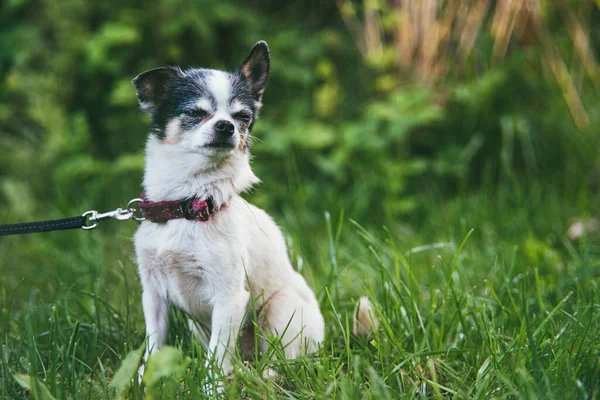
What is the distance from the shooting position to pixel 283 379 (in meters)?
2.18

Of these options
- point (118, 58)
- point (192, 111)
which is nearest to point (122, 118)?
point (118, 58)

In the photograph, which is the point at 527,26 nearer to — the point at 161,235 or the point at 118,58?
the point at 118,58

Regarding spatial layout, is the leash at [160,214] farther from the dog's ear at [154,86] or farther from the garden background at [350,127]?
the garden background at [350,127]

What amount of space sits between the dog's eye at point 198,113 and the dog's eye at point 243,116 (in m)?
0.13

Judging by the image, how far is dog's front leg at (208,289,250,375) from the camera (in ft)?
7.23

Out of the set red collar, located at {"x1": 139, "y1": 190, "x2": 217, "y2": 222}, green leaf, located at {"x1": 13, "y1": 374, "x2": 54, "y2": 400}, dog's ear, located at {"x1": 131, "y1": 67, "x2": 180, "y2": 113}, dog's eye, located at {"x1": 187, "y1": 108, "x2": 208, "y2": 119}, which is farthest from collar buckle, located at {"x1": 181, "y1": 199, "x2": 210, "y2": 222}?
green leaf, located at {"x1": 13, "y1": 374, "x2": 54, "y2": 400}

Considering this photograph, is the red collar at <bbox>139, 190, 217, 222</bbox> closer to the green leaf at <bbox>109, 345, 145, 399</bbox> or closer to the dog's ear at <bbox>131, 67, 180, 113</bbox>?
the dog's ear at <bbox>131, 67, 180, 113</bbox>

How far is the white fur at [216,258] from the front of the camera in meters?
2.23

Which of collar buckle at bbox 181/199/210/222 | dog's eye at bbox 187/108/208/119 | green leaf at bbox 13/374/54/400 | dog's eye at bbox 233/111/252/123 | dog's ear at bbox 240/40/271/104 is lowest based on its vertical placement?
green leaf at bbox 13/374/54/400

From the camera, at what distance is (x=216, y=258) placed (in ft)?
7.30

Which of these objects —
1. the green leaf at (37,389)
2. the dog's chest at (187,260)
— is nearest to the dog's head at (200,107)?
the dog's chest at (187,260)

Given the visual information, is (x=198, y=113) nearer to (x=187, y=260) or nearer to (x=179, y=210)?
(x=179, y=210)

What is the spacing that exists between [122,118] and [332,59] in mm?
1984

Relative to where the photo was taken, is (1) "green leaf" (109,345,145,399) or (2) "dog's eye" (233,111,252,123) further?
(2) "dog's eye" (233,111,252,123)
